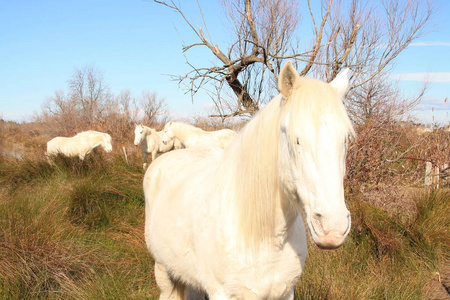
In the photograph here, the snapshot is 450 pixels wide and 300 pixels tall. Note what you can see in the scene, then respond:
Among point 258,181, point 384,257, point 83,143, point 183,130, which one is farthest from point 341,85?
point 83,143

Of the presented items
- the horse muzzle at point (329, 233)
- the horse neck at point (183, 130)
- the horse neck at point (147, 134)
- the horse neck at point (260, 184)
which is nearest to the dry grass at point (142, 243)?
the horse neck at point (260, 184)

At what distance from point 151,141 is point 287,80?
1175cm

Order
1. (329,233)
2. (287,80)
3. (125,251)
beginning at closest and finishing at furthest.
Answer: (329,233) < (287,80) < (125,251)

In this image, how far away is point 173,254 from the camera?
2266 millimetres

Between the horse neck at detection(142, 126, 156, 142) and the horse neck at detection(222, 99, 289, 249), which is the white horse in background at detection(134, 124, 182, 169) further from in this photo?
the horse neck at detection(222, 99, 289, 249)

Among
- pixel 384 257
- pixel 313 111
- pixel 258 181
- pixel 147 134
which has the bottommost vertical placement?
pixel 384 257

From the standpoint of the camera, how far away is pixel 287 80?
5.02 ft

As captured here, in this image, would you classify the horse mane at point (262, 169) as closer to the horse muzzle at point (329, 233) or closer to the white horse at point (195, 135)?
the horse muzzle at point (329, 233)

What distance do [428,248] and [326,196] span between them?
3.31m

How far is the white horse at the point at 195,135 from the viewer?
10.4 m

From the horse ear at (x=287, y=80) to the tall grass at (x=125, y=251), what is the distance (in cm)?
202

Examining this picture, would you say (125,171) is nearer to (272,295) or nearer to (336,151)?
(272,295)

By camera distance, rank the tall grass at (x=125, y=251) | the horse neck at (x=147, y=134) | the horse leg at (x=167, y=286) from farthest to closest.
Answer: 1. the horse neck at (x=147, y=134)
2. the tall grass at (x=125, y=251)
3. the horse leg at (x=167, y=286)

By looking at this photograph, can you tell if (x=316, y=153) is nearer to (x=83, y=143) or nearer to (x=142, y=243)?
(x=142, y=243)
